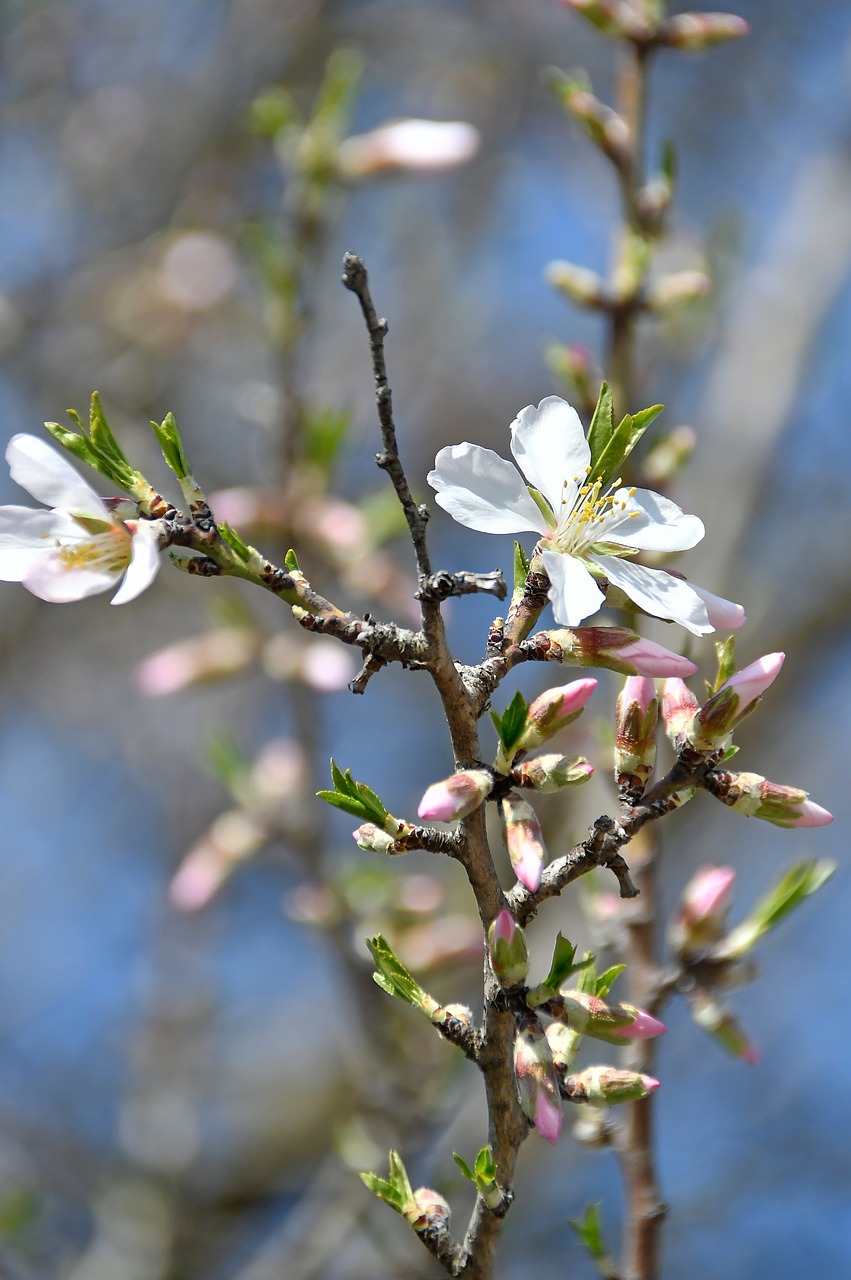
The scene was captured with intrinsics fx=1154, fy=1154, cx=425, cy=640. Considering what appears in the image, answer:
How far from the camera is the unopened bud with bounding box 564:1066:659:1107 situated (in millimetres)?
1174

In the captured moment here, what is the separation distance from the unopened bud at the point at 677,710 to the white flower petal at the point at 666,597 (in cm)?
12

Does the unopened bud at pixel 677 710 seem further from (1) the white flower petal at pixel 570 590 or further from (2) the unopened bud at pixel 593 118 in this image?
(2) the unopened bud at pixel 593 118

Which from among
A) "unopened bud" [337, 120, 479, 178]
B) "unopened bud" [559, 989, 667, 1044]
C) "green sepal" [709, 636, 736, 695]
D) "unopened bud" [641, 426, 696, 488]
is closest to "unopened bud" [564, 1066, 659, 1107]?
"unopened bud" [559, 989, 667, 1044]

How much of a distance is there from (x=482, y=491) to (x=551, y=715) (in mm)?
245

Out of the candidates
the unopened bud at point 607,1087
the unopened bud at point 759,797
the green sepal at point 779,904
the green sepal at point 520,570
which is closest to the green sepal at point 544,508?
the green sepal at point 520,570

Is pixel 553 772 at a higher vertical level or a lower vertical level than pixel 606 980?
higher

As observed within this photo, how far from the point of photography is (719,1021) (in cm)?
169

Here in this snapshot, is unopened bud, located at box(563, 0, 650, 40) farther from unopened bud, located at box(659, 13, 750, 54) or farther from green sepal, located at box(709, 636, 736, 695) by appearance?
green sepal, located at box(709, 636, 736, 695)

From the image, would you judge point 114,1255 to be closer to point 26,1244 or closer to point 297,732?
point 26,1244

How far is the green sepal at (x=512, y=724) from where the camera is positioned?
112cm

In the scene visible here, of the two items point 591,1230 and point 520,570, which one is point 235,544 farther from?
point 591,1230

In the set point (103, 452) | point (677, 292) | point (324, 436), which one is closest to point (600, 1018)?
point (103, 452)

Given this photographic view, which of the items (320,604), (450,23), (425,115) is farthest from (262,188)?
(320,604)

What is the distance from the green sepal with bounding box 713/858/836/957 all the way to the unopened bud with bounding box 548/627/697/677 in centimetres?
61
